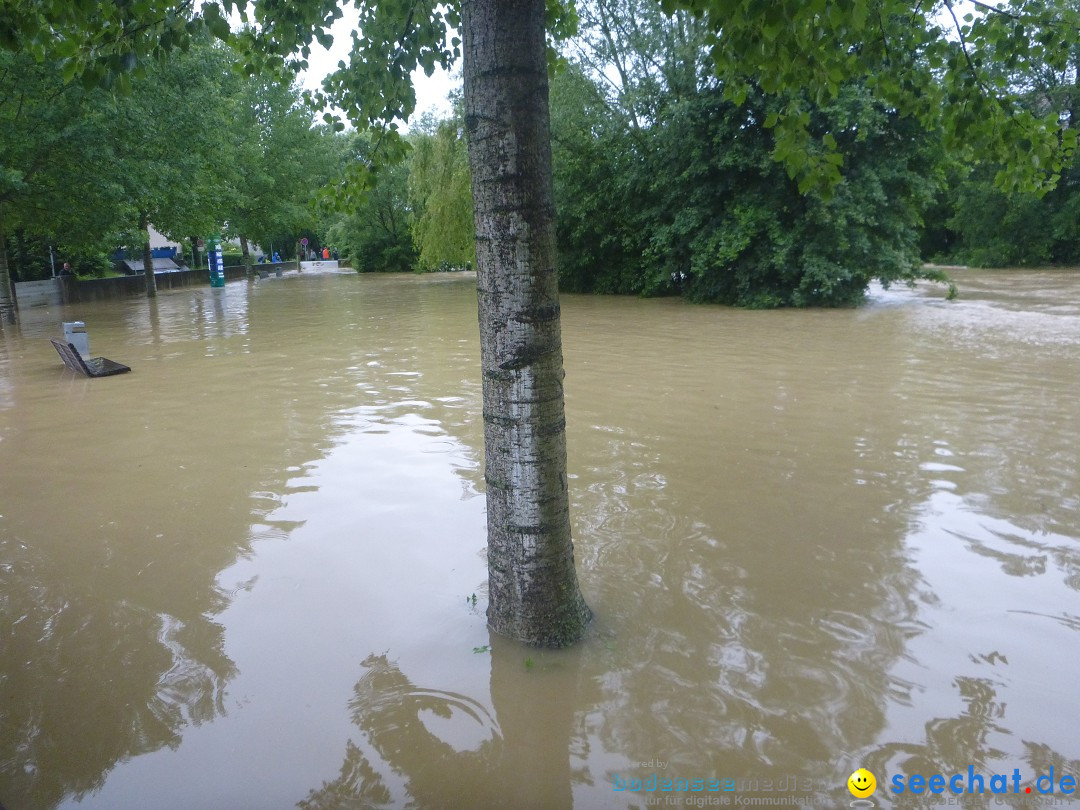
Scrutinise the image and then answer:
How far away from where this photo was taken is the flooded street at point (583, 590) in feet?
10.6

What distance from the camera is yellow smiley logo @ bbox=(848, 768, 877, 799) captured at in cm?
300

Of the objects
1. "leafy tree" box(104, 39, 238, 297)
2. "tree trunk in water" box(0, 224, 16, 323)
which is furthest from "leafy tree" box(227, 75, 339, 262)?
"tree trunk in water" box(0, 224, 16, 323)

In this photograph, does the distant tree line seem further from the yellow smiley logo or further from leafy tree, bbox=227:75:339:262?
the yellow smiley logo

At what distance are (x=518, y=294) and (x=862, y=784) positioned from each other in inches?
90.4

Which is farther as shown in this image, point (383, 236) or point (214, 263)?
point (383, 236)

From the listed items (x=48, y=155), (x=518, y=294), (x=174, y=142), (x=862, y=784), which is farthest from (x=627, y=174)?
(x=862, y=784)

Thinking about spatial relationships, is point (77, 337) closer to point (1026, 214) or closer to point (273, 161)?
point (273, 161)

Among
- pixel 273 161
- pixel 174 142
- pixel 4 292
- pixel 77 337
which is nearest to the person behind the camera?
pixel 77 337

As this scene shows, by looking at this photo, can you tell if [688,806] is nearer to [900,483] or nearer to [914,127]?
[900,483]

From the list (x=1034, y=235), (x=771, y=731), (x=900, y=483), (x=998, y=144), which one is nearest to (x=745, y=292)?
(x=900, y=483)

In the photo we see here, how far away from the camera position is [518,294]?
11.1ft

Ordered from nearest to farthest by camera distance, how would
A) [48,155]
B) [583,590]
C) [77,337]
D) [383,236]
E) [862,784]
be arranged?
[862,784] < [583,590] < [77,337] < [48,155] < [383,236]

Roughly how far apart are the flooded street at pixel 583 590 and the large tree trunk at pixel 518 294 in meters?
0.63

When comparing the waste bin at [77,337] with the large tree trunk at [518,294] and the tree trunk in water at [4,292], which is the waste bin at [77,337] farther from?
the large tree trunk at [518,294]
